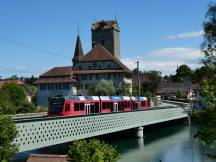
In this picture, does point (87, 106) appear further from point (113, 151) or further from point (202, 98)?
point (202, 98)

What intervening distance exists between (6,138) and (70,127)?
68.3 feet

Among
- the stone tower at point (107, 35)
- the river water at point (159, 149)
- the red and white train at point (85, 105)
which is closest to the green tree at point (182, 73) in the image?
the stone tower at point (107, 35)

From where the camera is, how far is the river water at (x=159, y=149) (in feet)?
140

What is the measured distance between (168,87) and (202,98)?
14647 centimetres

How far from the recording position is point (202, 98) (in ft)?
44.4

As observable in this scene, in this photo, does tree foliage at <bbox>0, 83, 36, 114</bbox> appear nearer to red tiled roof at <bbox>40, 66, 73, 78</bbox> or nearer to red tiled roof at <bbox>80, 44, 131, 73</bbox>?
red tiled roof at <bbox>40, 66, 73, 78</bbox>

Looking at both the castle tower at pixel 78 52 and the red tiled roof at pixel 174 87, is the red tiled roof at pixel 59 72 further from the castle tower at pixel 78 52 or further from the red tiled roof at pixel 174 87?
the red tiled roof at pixel 174 87

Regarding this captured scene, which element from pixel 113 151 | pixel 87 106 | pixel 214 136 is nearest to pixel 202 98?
pixel 214 136

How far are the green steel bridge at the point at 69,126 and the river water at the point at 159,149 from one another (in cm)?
230

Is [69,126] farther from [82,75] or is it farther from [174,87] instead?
[174,87]

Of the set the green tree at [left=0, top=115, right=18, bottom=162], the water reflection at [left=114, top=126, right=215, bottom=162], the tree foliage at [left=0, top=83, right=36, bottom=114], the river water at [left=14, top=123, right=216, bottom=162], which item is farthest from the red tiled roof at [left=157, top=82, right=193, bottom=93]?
the green tree at [left=0, top=115, right=18, bottom=162]

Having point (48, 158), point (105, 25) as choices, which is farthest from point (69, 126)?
point (105, 25)

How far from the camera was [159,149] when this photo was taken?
167ft

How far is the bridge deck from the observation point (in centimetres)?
3200
